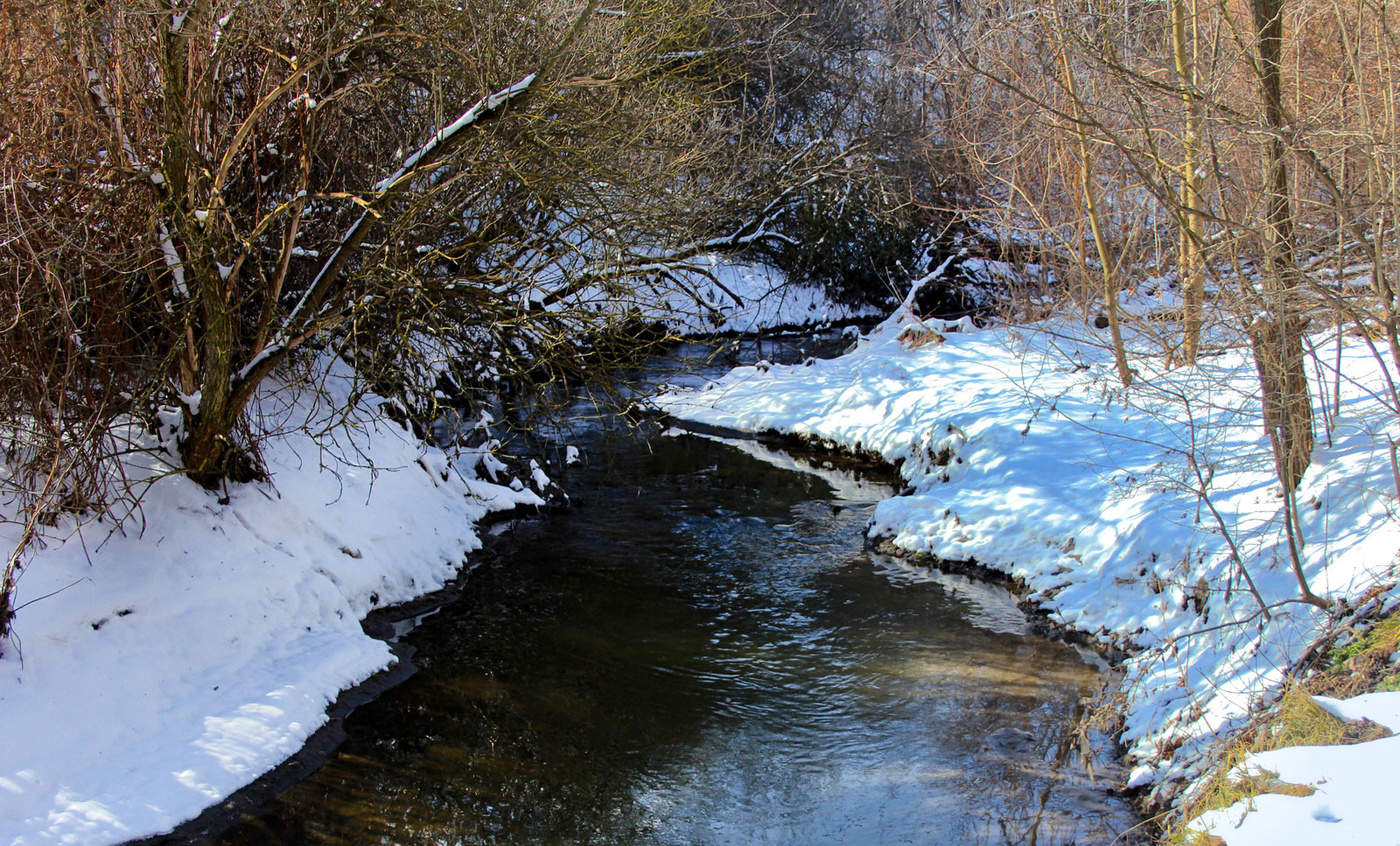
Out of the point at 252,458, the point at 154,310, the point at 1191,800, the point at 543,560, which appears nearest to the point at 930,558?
the point at 543,560

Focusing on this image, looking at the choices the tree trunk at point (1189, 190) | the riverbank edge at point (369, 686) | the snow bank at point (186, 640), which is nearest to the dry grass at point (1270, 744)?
the tree trunk at point (1189, 190)

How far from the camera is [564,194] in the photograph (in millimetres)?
8648

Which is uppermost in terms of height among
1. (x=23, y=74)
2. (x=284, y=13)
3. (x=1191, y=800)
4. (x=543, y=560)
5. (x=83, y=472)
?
(x=284, y=13)

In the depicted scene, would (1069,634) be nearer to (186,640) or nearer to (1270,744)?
(1270,744)

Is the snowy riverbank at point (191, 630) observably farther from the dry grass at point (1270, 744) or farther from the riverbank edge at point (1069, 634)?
the dry grass at point (1270, 744)

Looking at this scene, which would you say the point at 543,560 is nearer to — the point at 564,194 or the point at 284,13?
the point at 564,194

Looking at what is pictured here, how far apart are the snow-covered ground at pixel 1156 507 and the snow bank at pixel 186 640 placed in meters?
5.51

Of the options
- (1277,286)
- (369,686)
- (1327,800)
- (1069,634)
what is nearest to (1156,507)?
(1069,634)

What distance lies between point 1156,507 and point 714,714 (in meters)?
4.41

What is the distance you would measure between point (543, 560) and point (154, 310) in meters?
4.30

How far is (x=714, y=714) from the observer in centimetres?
698

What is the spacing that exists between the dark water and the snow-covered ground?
61 centimetres

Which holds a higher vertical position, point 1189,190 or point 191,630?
point 1189,190

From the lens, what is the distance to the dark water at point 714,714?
18.7ft
